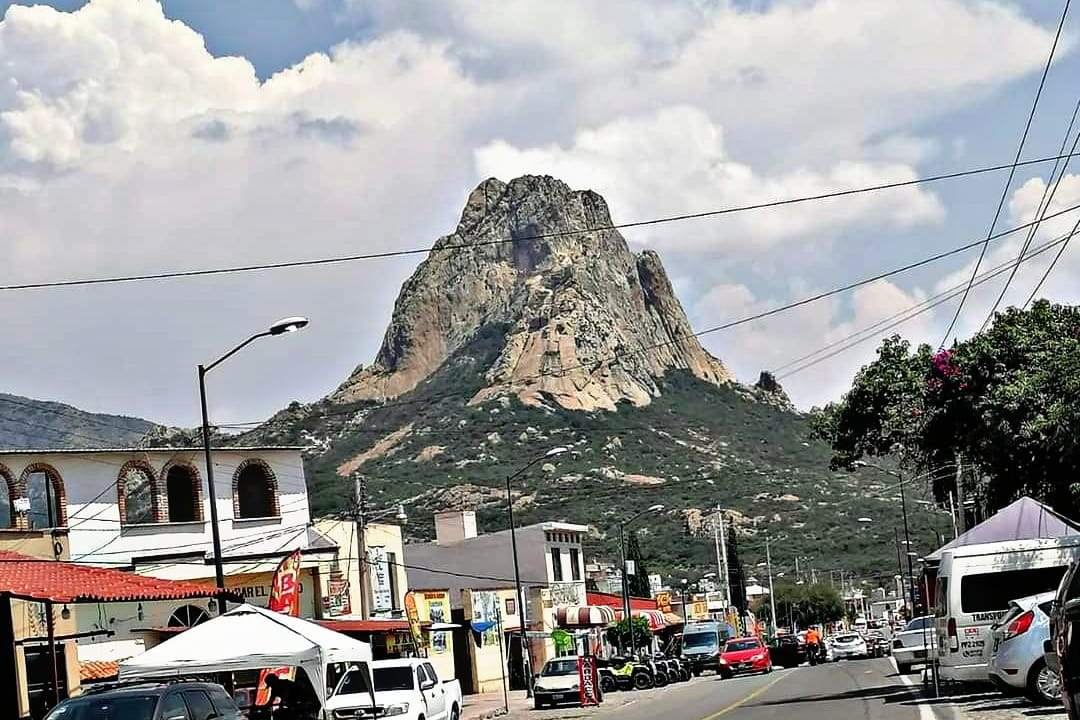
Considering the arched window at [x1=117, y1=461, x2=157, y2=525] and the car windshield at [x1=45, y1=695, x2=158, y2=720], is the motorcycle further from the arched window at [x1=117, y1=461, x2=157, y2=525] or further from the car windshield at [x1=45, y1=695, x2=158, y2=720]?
the car windshield at [x1=45, y1=695, x2=158, y2=720]

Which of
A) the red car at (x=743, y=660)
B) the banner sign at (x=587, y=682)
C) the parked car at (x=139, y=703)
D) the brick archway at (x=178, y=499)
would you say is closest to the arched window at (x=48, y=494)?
the brick archway at (x=178, y=499)

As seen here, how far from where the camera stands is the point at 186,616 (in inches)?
1941

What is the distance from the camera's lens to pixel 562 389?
150 metres

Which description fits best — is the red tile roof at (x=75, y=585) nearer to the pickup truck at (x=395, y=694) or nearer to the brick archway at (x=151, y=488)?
the pickup truck at (x=395, y=694)

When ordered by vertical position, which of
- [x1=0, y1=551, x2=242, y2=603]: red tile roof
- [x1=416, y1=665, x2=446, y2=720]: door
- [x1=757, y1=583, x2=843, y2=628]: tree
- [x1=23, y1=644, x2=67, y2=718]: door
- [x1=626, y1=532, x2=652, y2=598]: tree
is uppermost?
[x1=0, y1=551, x2=242, y2=603]: red tile roof

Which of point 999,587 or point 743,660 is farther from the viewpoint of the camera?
point 743,660

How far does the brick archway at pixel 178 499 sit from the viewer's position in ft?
191

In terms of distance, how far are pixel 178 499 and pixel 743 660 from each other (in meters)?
24.3

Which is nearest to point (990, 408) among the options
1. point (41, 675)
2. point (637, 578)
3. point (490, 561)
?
point (41, 675)

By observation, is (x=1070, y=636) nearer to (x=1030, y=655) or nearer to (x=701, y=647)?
(x=1030, y=655)

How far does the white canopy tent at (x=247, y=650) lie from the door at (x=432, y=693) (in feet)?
9.73

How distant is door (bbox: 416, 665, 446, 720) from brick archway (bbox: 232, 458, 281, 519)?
32.0 m

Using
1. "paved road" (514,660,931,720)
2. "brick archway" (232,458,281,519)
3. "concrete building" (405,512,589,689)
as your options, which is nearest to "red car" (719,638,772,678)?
"paved road" (514,660,931,720)

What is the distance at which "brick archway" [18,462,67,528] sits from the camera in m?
54.9
